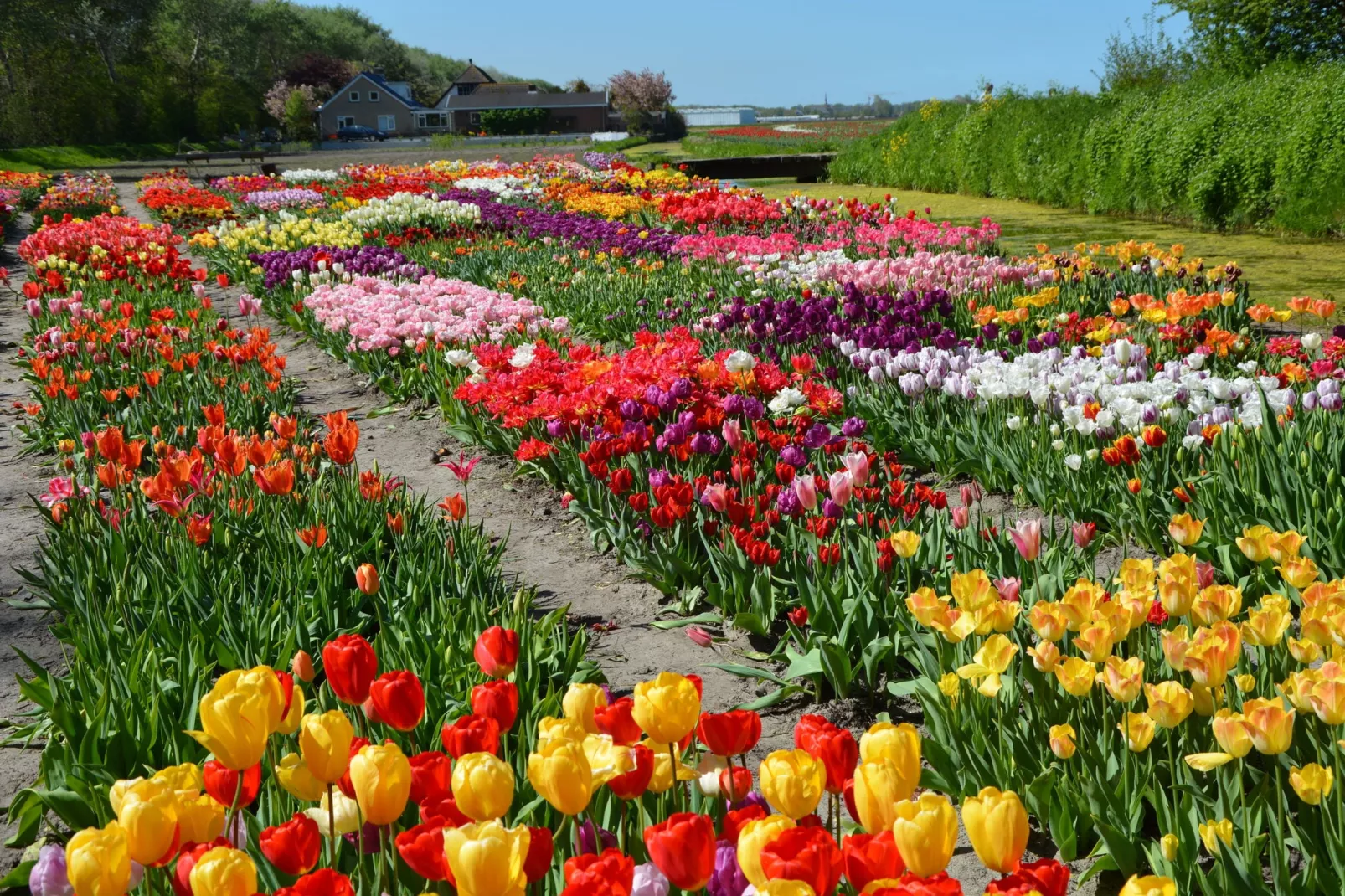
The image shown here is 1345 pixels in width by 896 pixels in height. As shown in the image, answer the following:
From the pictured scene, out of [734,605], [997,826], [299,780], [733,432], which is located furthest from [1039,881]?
[733,432]

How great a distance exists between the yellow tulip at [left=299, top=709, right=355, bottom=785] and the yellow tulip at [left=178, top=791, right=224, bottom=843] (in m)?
0.13

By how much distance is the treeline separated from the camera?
50031 millimetres

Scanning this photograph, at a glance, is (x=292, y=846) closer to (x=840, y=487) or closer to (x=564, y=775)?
(x=564, y=775)

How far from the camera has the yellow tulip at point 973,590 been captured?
2207 millimetres

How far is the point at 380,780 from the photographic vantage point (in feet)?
4.58

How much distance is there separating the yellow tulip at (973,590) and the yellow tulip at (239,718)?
4.42 ft

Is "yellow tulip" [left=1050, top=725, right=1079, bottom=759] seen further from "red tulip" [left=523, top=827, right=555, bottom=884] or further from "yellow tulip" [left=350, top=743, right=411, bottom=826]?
"yellow tulip" [left=350, top=743, right=411, bottom=826]

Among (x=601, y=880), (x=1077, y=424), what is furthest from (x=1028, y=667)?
(x=1077, y=424)

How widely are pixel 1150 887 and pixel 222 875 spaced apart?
3.35 feet

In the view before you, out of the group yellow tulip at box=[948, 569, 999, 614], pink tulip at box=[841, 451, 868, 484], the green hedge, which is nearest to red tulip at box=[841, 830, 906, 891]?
yellow tulip at box=[948, 569, 999, 614]

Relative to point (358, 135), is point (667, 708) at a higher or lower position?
lower

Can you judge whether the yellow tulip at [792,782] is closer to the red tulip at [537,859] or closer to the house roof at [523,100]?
the red tulip at [537,859]

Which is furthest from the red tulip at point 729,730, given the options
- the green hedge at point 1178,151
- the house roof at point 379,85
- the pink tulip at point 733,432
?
the house roof at point 379,85

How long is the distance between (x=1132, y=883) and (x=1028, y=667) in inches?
55.9
